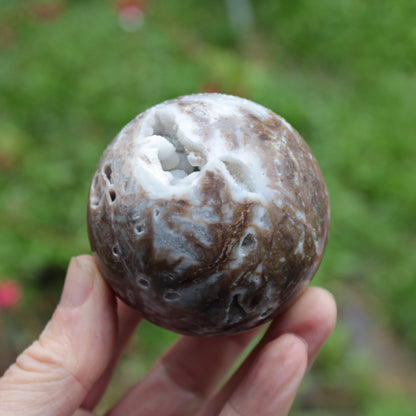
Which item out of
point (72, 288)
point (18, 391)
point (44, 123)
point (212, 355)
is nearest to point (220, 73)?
point (44, 123)

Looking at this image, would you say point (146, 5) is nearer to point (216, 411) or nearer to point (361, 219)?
point (361, 219)

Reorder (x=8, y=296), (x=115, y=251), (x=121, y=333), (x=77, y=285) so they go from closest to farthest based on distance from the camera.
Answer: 1. (x=115, y=251)
2. (x=77, y=285)
3. (x=121, y=333)
4. (x=8, y=296)

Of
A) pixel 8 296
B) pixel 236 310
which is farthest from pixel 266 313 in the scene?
pixel 8 296

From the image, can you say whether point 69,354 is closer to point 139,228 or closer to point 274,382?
point 139,228

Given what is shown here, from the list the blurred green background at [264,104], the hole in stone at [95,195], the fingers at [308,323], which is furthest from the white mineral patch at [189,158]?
the blurred green background at [264,104]

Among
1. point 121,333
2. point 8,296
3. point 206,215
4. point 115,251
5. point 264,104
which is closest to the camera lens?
point 206,215

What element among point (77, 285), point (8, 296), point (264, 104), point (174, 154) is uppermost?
point (174, 154)

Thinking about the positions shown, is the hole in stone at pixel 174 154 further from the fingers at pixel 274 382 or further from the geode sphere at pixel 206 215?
the fingers at pixel 274 382
